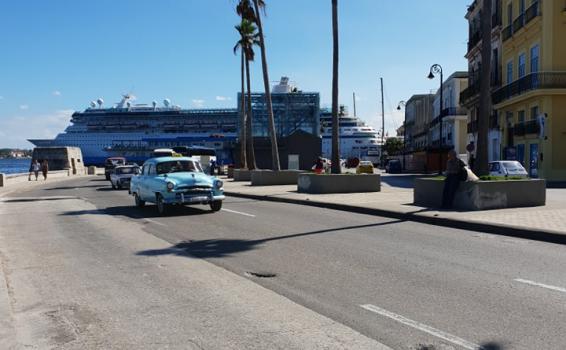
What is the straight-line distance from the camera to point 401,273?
7.59 meters

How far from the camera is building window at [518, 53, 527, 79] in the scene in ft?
122

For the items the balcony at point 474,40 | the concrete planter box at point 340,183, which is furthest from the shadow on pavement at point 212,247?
the balcony at point 474,40

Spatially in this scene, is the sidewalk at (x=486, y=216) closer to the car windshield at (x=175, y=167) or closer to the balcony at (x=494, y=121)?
the car windshield at (x=175, y=167)

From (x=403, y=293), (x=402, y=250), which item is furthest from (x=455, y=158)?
(x=403, y=293)

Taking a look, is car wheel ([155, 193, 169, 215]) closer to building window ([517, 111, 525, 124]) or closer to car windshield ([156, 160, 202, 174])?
car windshield ([156, 160, 202, 174])

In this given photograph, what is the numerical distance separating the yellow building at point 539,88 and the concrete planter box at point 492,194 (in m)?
18.9

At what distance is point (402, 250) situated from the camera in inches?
370

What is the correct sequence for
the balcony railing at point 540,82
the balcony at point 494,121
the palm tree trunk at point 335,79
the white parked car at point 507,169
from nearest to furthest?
the palm tree trunk at point 335,79 < the white parked car at point 507,169 < the balcony railing at point 540,82 < the balcony at point 494,121

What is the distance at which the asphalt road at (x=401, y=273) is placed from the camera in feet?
17.0

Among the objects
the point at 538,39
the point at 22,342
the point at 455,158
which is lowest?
the point at 22,342

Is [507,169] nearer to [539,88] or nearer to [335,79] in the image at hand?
[335,79]

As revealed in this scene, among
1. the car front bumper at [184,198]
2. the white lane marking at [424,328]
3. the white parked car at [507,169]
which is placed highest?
the white parked car at [507,169]

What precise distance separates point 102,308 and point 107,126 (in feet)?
323

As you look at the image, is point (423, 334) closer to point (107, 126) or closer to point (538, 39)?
point (538, 39)
